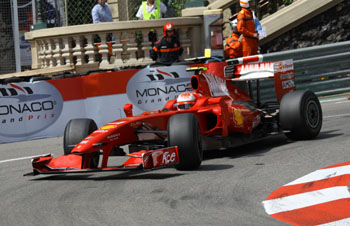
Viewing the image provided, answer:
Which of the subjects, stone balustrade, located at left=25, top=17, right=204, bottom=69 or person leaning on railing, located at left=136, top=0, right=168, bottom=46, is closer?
stone balustrade, located at left=25, top=17, right=204, bottom=69

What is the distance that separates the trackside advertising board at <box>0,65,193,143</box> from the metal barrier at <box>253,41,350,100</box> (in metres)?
2.60

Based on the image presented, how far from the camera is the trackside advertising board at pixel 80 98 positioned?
12406 millimetres

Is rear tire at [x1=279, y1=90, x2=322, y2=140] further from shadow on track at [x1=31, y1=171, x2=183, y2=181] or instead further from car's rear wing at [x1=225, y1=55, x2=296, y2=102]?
shadow on track at [x1=31, y1=171, x2=183, y2=181]

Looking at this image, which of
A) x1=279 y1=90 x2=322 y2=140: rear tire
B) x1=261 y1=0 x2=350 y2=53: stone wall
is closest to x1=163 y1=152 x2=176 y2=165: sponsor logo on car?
x1=279 y1=90 x2=322 y2=140: rear tire

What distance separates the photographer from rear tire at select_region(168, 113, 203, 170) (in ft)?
22.9

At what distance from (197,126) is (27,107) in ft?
20.1

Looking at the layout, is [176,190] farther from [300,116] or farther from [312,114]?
[312,114]

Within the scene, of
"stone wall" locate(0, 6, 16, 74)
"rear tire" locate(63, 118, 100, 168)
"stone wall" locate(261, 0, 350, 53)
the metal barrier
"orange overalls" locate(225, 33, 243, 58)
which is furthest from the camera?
"stone wall" locate(0, 6, 16, 74)

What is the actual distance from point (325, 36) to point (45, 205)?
12780mm

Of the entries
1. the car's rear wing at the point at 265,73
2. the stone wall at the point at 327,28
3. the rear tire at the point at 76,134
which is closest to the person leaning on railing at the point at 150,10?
the stone wall at the point at 327,28

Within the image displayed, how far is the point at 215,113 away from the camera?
8.13 meters

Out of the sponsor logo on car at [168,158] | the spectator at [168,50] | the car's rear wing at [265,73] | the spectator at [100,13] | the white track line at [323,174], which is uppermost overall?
the spectator at [100,13]

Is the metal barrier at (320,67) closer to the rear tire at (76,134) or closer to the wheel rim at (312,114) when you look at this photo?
the wheel rim at (312,114)

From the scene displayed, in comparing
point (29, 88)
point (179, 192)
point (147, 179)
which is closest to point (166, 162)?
point (147, 179)
